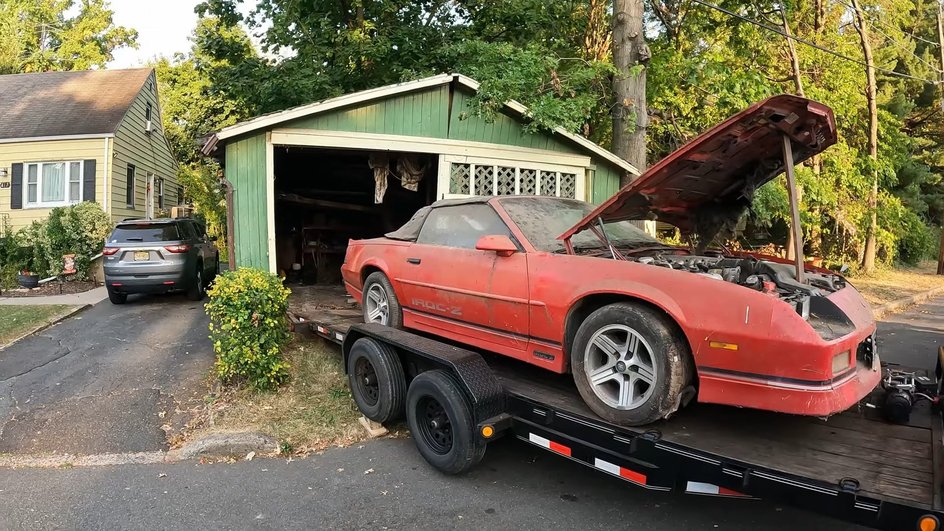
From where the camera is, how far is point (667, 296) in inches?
117

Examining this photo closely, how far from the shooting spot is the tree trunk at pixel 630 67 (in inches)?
333

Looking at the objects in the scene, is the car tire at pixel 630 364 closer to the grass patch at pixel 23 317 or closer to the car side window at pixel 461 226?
the car side window at pixel 461 226

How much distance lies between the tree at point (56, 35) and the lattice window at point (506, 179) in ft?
100

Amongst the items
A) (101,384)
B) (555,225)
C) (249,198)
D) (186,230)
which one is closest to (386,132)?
(249,198)

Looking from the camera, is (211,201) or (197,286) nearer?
(197,286)

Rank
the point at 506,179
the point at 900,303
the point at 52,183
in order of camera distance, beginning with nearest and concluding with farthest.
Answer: the point at 506,179 → the point at 900,303 → the point at 52,183

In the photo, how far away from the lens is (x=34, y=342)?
786 cm

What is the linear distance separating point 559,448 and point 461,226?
2042 millimetres

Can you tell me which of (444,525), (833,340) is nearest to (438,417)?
(444,525)

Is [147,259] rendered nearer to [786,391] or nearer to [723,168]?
[723,168]

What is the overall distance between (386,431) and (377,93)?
471cm

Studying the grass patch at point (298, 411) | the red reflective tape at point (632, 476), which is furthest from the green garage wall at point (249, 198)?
the red reflective tape at point (632, 476)

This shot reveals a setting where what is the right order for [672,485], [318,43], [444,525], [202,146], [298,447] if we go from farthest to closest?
[318,43]
[202,146]
[298,447]
[444,525]
[672,485]

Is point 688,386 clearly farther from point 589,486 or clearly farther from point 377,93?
point 377,93
